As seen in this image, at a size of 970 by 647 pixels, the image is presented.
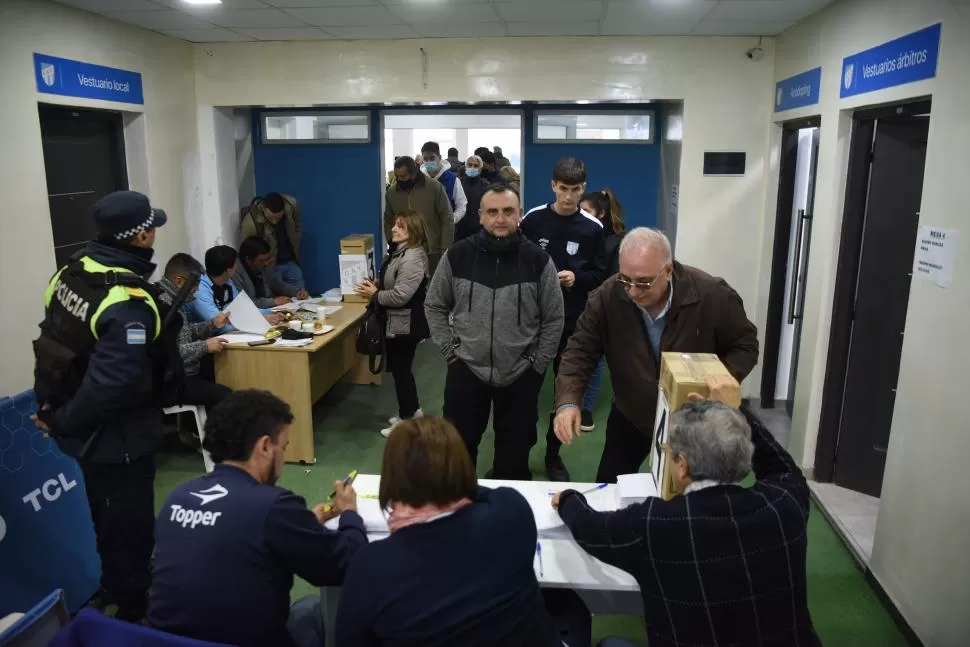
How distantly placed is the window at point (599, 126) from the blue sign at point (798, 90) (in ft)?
4.58

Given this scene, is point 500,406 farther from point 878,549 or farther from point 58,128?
point 58,128

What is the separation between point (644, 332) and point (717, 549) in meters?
1.03

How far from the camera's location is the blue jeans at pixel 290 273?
5898mm

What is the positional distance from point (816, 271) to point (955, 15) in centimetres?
156

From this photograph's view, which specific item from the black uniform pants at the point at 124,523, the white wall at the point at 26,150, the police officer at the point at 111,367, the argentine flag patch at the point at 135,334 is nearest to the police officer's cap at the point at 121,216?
the police officer at the point at 111,367

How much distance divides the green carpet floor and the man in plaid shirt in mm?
1207

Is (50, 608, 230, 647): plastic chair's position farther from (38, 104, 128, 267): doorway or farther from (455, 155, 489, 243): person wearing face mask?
(455, 155, 489, 243): person wearing face mask

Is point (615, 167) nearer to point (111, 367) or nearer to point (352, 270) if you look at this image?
point (352, 270)

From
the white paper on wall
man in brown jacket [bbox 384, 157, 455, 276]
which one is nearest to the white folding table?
the white paper on wall

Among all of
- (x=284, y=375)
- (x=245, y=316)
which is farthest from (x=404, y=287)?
(x=245, y=316)

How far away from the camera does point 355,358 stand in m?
5.45

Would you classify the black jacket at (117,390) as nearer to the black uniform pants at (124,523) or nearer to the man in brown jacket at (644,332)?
the black uniform pants at (124,523)

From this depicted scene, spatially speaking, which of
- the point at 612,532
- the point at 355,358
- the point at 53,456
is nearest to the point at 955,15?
the point at 612,532

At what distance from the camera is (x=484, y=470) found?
400 centimetres
